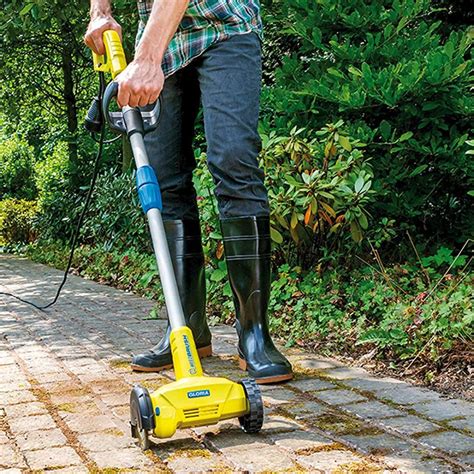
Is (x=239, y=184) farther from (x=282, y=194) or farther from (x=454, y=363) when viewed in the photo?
(x=282, y=194)

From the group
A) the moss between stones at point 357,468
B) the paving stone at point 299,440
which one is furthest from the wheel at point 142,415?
the moss between stones at point 357,468

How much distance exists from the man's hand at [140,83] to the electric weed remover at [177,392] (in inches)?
2.3

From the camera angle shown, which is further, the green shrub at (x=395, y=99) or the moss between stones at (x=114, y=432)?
the green shrub at (x=395, y=99)

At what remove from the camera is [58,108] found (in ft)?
38.9

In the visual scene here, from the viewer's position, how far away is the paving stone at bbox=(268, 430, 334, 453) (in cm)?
198

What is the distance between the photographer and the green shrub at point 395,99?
12.7ft

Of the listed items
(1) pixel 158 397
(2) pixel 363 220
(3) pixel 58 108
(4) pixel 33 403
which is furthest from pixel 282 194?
(3) pixel 58 108

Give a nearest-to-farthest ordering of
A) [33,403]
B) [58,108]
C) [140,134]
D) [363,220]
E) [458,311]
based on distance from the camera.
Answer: [140,134], [33,403], [458,311], [363,220], [58,108]

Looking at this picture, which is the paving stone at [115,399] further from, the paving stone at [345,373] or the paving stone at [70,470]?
the paving stone at [345,373]

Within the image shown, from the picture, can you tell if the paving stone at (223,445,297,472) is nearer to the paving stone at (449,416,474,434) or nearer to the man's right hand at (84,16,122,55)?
the paving stone at (449,416,474,434)

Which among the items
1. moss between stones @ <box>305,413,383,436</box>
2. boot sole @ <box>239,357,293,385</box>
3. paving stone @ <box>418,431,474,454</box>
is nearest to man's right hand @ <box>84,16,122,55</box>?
boot sole @ <box>239,357,293,385</box>

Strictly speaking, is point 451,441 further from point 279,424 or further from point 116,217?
point 116,217

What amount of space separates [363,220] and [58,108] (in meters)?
8.90

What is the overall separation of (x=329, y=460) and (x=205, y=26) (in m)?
1.45
